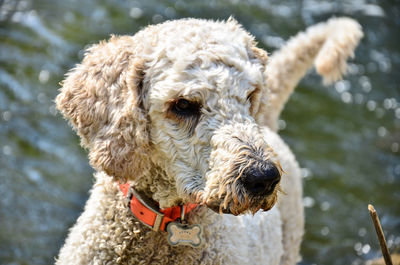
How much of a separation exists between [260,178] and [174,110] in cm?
60

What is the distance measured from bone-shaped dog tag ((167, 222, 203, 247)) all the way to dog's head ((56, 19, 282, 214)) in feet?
0.45

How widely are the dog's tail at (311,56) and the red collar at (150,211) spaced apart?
5.29 ft

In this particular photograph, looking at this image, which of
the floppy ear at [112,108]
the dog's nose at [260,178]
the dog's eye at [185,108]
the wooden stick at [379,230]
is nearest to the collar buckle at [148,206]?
the floppy ear at [112,108]

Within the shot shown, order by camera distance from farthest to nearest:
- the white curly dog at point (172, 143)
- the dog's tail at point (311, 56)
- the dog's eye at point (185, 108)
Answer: the dog's tail at point (311, 56) < the dog's eye at point (185, 108) < the white curly dog at point (172, 143)

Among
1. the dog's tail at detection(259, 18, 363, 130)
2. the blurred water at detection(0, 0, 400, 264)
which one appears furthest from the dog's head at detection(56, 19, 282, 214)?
the blurred water at detection(0, 0, 400, 264)

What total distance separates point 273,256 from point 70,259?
4.67 feet

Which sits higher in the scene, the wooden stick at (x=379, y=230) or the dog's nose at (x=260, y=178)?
the dog's nose at (x=260, y=178)

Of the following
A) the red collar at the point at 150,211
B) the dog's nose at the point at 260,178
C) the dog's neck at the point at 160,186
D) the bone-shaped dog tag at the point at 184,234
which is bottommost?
the bone-shaped dog tag at the point at 184,234

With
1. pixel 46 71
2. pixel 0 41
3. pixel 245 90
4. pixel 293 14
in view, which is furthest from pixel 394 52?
pixel 245 90

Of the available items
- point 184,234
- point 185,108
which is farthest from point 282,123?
point 185,108

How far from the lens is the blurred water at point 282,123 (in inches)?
230

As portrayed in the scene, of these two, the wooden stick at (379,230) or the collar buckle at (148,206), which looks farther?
the collar buckle at (148,206)

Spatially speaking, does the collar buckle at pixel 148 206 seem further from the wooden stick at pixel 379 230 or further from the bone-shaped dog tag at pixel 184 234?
the wooden stick at pixel 379 230

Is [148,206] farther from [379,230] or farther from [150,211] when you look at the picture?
[379,230]
